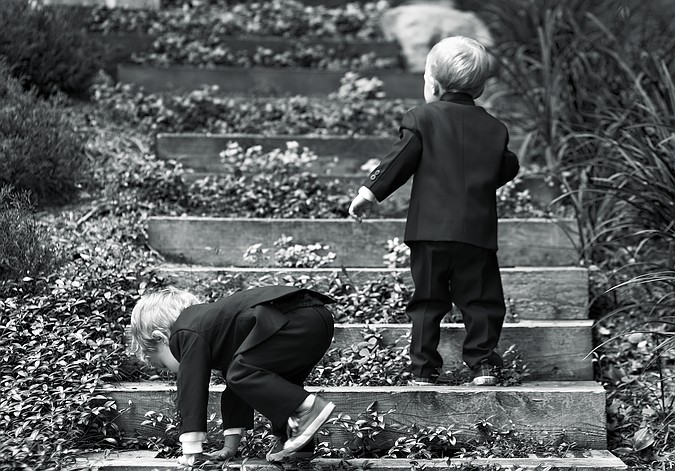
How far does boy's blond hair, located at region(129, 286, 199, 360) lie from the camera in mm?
3301

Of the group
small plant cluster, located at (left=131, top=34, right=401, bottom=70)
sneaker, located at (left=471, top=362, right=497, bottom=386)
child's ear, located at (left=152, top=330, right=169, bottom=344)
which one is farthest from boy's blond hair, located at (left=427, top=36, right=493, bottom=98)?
small plant cluster, located at (left=131, top=34, right=401, bottom=70)

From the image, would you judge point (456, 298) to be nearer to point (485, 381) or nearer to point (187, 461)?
point (485, 381)

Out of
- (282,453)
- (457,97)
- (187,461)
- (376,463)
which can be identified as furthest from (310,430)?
(457,97)

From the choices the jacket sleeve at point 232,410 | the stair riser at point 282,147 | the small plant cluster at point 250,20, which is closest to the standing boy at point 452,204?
the jacket sleeve at point 232,410

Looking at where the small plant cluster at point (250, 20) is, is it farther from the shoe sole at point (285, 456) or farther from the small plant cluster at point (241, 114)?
the shoe sole at point (285, 456)

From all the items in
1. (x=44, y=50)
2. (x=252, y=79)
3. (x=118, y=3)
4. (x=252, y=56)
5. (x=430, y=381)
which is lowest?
(x=430, y=381)

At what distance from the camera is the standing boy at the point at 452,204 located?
3695mm

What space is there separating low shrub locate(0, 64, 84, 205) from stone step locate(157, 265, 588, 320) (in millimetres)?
947

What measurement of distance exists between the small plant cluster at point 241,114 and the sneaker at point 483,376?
2.67m

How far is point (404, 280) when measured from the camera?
4453mm

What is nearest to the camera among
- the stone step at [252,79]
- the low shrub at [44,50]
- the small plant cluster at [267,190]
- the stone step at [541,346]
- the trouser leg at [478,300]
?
the trouser leg at [478,300]

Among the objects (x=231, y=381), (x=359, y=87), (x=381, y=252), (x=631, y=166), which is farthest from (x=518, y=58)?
(x=231, y=381)

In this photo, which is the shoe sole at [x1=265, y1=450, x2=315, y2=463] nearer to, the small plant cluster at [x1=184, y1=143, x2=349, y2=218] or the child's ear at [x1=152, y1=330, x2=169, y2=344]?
the child's ear at [x1=152, y1=330, x2=169, y2=344]

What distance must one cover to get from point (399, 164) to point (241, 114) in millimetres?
2813
